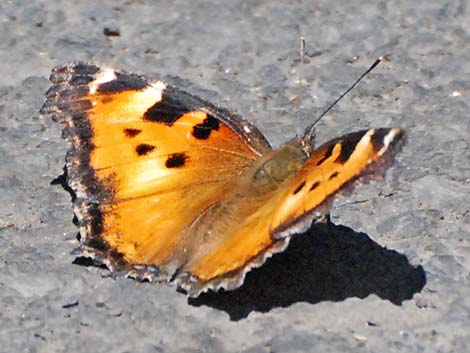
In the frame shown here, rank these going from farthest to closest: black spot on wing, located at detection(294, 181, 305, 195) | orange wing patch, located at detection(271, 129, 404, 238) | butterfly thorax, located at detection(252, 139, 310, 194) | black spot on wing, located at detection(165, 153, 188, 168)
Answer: black spot on wing, located at detection(165, 153, 188, 168), butterfly thorax, located at detection(252, 139, 310, 194), black spot on wing, located at detection(294, 181, 305, 195), orange wing patch, located at detection(271, 129, 404, 238)

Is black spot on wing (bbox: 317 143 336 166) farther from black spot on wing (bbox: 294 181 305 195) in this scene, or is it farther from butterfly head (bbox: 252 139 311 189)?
butterfly head (bbox: 252 139 311 189)

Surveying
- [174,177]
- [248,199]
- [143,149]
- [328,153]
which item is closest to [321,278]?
[248,199]

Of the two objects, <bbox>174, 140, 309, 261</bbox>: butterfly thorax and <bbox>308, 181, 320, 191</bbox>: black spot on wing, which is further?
<bbox>174, 140, 309, 261</bbox>: butterfly thorax

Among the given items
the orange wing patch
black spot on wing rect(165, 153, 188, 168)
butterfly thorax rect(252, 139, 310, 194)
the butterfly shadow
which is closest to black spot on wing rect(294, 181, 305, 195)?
the orange wing patch

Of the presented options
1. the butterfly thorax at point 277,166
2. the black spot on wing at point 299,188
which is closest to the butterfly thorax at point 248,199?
the butterfly thorax at point 277,166

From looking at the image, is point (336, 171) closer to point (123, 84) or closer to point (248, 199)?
point (248, 199)
